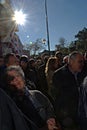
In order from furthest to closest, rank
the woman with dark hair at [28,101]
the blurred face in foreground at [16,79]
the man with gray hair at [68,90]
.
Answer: the man with gray hair at [68,90], the blurred face in foreground at [16,79], the woman with dark hair at [28,101]

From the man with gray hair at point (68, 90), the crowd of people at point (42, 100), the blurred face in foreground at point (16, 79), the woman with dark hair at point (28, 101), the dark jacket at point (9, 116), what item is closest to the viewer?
the dark jacket at point (9, 116)

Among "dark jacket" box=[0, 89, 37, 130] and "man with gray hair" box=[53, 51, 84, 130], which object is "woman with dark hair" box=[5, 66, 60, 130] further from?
"man with gray hair" box=[53, 51, 84, 130]

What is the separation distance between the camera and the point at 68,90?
6312 millimetres

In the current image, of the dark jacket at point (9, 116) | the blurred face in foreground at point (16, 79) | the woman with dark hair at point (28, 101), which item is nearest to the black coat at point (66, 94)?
the woman with dark hair at point (28, 101)

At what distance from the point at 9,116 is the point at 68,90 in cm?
276

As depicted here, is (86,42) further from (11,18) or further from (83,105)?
(83,105)

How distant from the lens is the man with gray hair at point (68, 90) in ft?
19.8

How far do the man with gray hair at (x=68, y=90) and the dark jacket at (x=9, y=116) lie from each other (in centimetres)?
231

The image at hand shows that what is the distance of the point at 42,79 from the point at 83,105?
5.62 metres

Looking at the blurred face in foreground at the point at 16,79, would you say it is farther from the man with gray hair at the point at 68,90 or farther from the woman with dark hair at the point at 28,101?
the man with gray hair at the point at 68,90

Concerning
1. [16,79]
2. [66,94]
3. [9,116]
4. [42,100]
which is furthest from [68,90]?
[9,116]

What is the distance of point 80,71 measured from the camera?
647 cm

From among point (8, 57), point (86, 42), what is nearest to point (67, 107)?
point (8, 57)

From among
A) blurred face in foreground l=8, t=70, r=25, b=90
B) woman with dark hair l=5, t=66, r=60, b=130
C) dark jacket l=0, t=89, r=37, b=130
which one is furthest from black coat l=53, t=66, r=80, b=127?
dark jacket l=0, t=89, r=37, b=130
